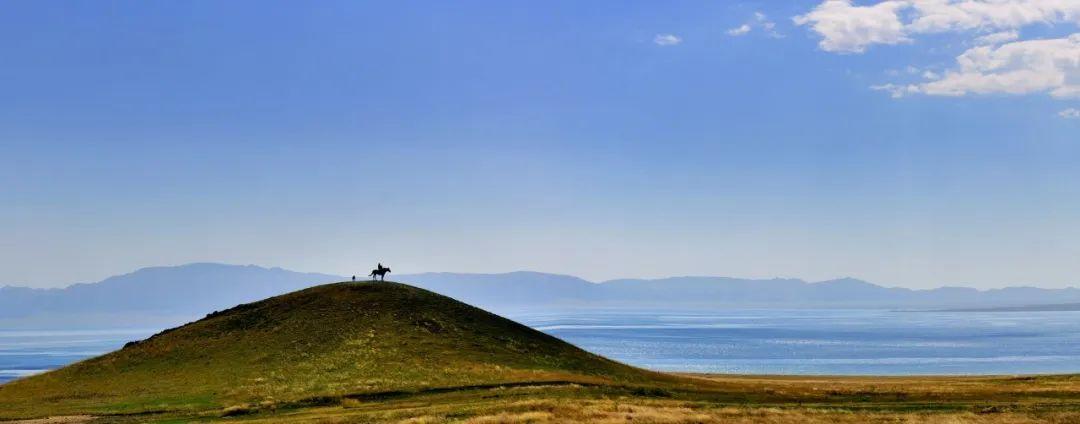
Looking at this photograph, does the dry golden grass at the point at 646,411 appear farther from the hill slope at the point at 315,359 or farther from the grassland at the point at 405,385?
the hill slope at the point at 315,359

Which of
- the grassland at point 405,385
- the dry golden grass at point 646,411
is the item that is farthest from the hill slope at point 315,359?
the dry golden grass at point 646,411

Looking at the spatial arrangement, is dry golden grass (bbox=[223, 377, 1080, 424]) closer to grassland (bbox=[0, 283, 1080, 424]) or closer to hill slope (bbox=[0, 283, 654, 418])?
grassland (bbox=[0, 283, 1080, 424])

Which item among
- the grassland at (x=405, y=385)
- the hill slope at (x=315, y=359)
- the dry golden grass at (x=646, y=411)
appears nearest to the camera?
the dry golden grass at (x=646, y=411)

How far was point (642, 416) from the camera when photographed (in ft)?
144

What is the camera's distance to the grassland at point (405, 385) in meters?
47.0

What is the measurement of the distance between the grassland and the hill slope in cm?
22

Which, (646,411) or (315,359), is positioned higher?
(315,359)

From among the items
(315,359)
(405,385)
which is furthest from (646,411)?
(315,359)

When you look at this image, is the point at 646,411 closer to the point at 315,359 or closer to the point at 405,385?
the point at 405,385

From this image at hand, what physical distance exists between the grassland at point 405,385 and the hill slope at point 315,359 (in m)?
0.22

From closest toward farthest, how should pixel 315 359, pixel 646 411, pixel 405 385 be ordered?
1. pixel 646 411
2. pixel 405 385
3. pixel 315 359

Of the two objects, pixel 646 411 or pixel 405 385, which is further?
pixel 405 385

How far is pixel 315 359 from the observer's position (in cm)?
7481

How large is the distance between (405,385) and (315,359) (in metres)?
13.7
